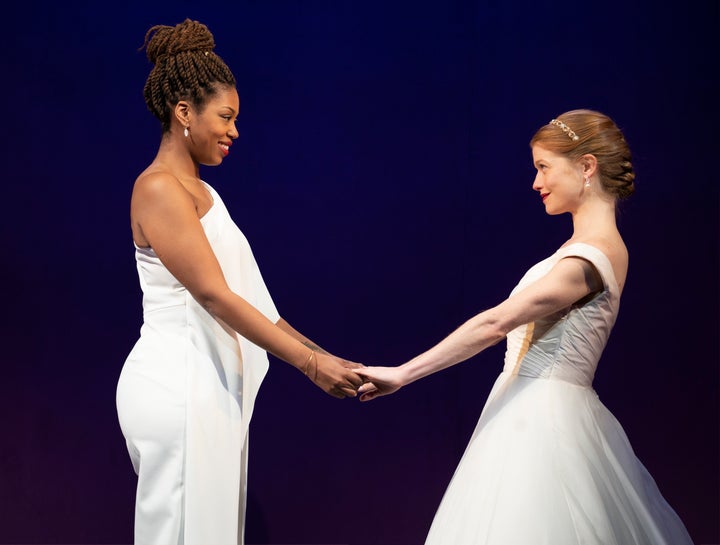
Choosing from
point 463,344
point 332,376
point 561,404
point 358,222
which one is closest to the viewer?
point 561,404

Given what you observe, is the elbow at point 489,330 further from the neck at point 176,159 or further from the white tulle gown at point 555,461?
the neck at point 176,159

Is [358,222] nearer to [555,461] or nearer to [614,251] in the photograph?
[614,251]

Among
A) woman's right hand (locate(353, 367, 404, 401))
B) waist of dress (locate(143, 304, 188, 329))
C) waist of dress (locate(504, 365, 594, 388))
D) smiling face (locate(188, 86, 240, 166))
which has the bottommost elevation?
woman's right hand (locate(353, 367, 404, 401))

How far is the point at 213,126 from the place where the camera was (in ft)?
6.73

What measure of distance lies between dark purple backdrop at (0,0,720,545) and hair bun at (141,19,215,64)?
84cm

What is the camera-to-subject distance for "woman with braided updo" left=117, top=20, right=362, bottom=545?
1881 millimetres

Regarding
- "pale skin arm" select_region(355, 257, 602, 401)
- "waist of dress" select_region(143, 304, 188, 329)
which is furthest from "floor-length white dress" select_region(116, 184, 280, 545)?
"pale skin arm" select_region(355, 257, 602, 401)

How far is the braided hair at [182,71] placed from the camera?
204 cm

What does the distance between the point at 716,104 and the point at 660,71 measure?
9.2 inches

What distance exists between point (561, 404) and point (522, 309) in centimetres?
24

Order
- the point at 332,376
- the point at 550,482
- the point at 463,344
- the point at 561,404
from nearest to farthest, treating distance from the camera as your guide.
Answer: the point at 550,482
the point at 561,404
the point at 463,344
the point at 332,376

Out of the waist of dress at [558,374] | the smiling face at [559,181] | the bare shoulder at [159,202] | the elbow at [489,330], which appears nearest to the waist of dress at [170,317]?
the bare shoulder at [159,202]

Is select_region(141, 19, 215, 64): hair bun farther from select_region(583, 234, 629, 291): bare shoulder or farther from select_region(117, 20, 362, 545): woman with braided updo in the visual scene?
select_region(583, 234, 629, 291): bare shoulder

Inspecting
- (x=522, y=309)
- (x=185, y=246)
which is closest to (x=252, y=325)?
(x=185, y=246)
